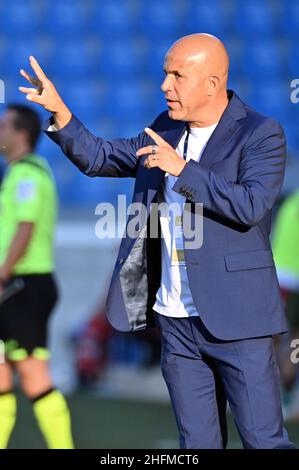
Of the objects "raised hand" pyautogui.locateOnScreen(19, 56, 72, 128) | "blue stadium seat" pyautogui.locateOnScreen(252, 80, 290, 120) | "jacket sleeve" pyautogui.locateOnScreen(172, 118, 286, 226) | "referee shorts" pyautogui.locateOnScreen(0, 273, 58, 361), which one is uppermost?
"blue stadium seat" pyautogui.locateOnScreen(252, 80, 290, 120)

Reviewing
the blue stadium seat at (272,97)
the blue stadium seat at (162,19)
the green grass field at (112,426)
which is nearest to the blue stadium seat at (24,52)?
the blue stadium seat at (162,19)

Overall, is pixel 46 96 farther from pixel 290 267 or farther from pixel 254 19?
pixel 254 19

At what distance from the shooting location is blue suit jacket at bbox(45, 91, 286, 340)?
3164 millimetres

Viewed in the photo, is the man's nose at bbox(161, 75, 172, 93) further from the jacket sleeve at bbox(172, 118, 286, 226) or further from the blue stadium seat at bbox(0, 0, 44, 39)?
the blue stadium seat at bbox(0, 0, 44, 39)

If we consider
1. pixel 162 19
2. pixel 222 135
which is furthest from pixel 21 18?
pixel 222 135

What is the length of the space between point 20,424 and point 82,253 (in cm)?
213

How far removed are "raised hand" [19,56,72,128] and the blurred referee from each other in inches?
61.3

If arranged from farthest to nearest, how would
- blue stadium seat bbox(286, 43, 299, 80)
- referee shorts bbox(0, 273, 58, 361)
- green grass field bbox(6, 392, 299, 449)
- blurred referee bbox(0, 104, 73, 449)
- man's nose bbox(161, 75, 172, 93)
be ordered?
1. blue stadium seat bbox(286, 43, 299, 80)
2. green grass field bbox(6, 392, 299, 449)
3. referee shorts bbox(0, 273, 58, 361)
4. blurred referee bbox(0, 104, 73, 449)
5. man's nose bbox(161, 75, 172, 93)

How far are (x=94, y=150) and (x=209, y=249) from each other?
515mm

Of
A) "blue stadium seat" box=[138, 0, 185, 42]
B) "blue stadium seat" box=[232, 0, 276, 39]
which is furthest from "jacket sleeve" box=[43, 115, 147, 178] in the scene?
"blue stadium seat" box=[232, 0, 276, 39]

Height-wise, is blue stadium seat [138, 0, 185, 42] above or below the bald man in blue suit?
above
